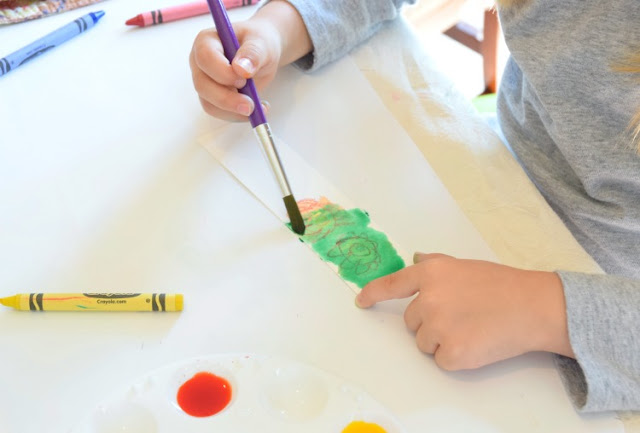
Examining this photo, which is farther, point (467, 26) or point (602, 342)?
point (467, 26)

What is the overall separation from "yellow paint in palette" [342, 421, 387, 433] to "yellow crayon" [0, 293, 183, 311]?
0.52 ft

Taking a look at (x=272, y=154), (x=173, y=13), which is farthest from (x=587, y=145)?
(x=173, y=13)

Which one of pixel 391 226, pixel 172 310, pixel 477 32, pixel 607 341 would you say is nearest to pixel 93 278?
pixel 172 310

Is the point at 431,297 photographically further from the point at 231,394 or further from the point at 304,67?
the point at 304,67

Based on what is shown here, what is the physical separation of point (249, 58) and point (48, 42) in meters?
0.29

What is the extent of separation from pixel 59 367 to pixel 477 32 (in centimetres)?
123

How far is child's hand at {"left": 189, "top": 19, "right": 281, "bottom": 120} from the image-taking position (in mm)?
622

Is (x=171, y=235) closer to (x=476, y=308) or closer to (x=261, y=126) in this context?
(x=261, y=126)

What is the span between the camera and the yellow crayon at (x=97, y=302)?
1.65 feet

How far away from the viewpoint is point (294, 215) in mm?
577

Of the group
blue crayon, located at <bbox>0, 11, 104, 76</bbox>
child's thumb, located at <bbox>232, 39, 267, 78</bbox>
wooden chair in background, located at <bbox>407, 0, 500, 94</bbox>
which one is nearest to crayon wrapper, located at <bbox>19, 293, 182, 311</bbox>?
child's thumb, located at <bbox>232, 39, 267, 78</bbox>

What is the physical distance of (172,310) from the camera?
0.51 metres

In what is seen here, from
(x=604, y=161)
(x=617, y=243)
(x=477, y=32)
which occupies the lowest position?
(x=477, y=32)

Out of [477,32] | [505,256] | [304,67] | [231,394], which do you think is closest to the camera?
[231,394]
